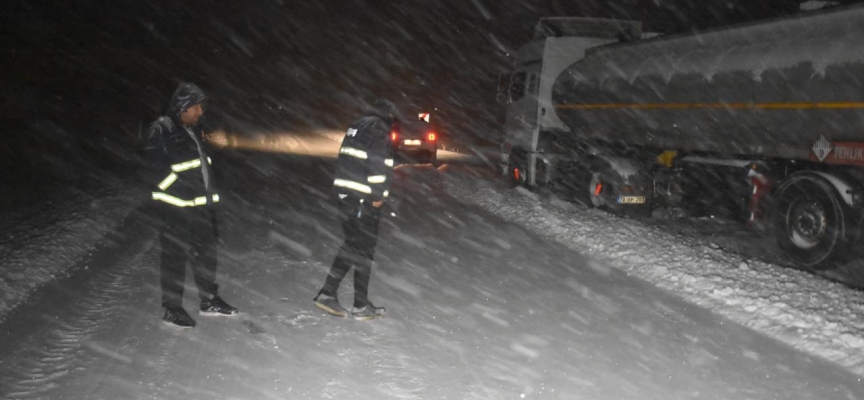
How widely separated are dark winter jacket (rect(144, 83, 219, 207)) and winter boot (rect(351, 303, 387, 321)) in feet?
4.99

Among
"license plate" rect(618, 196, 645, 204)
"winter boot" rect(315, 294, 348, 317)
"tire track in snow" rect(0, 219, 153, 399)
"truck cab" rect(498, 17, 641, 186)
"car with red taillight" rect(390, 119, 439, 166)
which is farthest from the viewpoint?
"car with red taillight" rect(390, 119, 439, 166)

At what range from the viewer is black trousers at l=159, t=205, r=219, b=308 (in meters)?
6.21

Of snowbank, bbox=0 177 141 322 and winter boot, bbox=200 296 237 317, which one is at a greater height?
winter boot, bbox=200 296 237 317

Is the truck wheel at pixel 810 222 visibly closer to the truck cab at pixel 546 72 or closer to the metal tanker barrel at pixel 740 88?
the metal tanker barrel at pixel 740 88

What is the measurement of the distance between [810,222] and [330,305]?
6638mm

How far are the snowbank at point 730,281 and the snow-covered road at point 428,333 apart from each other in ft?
0.21

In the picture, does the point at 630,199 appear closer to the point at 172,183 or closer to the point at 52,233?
the point at 52,233

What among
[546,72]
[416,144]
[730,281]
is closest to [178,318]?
[730,281]

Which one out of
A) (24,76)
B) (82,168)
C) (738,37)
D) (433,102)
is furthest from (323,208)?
(433,102)

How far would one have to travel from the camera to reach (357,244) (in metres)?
6.60

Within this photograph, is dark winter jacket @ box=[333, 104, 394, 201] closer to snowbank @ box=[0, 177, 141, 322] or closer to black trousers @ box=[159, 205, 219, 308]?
black trousers @ box=[159, 205, 219, 308]

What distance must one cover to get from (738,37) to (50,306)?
9.07m

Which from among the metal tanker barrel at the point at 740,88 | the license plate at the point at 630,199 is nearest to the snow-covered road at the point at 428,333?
the metal tanker barrel at the point at 740,88

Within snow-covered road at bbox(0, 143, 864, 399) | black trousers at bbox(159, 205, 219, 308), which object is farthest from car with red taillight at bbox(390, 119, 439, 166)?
black trousers at bbox(159, 205, 219, 308)
